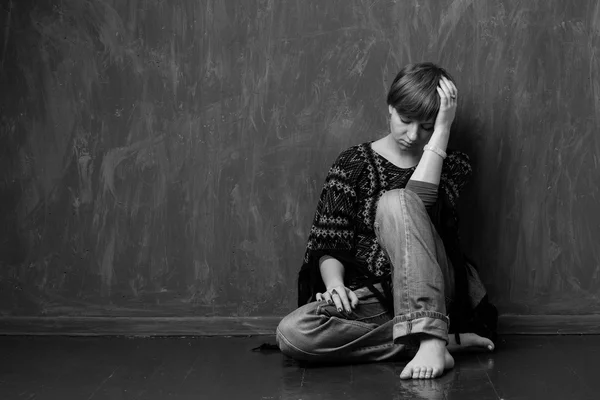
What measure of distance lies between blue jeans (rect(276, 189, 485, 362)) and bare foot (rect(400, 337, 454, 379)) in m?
0.03

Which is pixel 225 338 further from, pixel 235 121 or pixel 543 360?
pixel 543 360

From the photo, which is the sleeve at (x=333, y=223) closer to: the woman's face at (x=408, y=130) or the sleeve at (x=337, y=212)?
the sleeve at (x=337, y=212)

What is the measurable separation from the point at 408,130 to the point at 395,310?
49cm

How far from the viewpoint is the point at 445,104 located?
2.24 m

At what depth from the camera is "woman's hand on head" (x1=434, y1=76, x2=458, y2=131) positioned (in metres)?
2.24

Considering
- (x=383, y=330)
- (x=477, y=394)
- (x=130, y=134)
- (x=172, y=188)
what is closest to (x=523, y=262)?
(x=383, y=330)

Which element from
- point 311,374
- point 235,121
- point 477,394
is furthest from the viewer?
point 235,121

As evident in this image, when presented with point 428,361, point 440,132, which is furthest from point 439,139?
point 428,361

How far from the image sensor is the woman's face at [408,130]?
2250 millimetres

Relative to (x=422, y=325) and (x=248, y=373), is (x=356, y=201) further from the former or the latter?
(x=248, y=373)

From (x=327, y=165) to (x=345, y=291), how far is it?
482 millimetres

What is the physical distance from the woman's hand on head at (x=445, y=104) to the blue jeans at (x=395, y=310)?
234 millimetres

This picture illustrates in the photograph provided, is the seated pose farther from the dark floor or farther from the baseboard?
the baseboard

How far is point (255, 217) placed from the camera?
2553 millimetres
